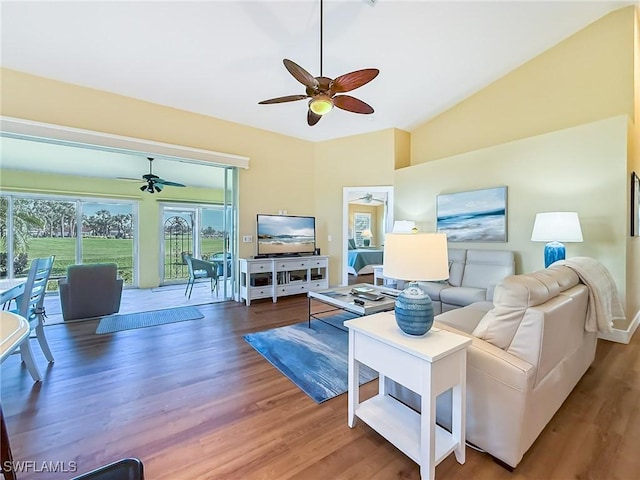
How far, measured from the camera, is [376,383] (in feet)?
7.50

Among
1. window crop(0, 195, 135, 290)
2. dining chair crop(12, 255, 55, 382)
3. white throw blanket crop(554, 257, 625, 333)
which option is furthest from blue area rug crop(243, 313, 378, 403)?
window crop(0, 195, 135, 290)

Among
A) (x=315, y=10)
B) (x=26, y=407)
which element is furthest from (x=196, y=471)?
(x=315, y=10)

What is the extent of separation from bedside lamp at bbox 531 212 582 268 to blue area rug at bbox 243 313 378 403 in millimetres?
2510

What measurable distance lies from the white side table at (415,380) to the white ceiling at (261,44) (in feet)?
10.3

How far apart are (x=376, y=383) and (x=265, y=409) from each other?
36.0 inches

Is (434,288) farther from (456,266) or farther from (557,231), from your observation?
(557,231)

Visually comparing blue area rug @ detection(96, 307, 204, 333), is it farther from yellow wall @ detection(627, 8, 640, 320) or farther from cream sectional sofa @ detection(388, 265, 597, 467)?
yellow wall @ detection(627, 8, 640, 320)

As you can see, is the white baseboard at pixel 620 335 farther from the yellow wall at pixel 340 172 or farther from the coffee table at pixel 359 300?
the yellow wall at pixel 340 172

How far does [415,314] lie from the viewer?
1.46m

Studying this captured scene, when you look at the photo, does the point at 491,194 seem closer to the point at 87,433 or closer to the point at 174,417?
the point at 174,417

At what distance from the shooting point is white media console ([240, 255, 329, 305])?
4.71 meters

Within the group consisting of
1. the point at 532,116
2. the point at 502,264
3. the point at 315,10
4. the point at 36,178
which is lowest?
the point at 502,264

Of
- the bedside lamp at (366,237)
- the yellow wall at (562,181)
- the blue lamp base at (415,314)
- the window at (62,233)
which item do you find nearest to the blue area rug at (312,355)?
the blue lamp base at (415,314)

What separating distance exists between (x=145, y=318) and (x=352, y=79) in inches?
159
